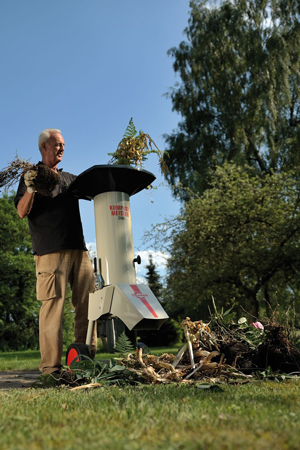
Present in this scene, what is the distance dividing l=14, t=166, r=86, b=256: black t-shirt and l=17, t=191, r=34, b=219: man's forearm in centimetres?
10

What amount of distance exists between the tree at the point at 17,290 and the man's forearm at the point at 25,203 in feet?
69.7

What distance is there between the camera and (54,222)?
4.55 metres

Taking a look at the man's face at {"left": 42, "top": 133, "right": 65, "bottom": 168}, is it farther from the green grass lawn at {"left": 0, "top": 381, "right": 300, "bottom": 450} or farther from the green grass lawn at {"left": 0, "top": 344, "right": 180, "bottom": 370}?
the green grass lawn at {"left": 0, "top": 381, "right": 300, "bottom": 450}

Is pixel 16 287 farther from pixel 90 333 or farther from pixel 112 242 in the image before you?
pixel 112 242

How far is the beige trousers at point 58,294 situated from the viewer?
167 inches

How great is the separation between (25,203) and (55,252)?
21.2 inches

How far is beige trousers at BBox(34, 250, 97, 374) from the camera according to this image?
4.25 meters

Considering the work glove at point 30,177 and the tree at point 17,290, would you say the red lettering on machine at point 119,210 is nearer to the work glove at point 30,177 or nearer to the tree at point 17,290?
the work glove at point 30,177

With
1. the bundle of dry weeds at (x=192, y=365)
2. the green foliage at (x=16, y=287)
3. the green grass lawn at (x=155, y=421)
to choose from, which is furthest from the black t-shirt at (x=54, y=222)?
the green foliage at (x=16, y=287)

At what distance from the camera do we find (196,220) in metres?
14.7

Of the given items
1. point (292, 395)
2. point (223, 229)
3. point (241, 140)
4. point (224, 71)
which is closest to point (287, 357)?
point (292, 395)

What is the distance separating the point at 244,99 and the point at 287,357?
17.4 m

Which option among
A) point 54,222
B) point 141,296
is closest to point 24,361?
point 54,222

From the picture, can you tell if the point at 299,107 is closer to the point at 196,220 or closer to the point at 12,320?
the point at 196,220
